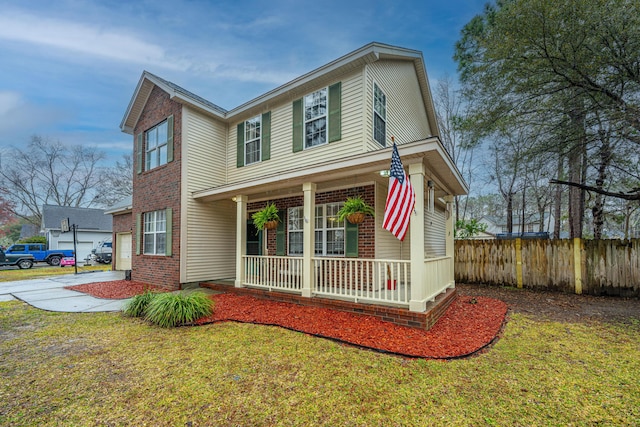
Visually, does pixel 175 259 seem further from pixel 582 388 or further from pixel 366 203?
pixel 582 388

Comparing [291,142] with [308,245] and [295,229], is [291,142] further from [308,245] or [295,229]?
[308,245]

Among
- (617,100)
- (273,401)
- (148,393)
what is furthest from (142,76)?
(617,100)

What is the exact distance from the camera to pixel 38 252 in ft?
62.4

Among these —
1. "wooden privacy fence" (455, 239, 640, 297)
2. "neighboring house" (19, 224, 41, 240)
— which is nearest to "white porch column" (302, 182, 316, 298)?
"wooden privacy fence" (455, 239, 640, 297)

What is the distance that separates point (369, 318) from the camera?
5578 millimetres

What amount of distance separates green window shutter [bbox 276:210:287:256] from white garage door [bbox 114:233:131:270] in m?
9.82

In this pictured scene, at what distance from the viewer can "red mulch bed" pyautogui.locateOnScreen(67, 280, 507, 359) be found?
14.1 ft

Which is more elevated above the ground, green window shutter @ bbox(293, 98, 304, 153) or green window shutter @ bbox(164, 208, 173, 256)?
green window shutter @ bbox(293, 98, 304, 153)

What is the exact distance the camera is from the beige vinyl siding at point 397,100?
24.3 feet

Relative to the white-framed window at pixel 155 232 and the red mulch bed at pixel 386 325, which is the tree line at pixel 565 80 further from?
the white-framed window at pixel 155 232

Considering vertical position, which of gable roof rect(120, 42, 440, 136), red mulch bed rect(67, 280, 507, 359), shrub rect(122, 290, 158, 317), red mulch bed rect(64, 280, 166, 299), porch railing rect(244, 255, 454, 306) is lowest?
red mulch bed rect(64, 280, 166, 299)

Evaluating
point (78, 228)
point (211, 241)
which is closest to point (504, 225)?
point (211, 241)

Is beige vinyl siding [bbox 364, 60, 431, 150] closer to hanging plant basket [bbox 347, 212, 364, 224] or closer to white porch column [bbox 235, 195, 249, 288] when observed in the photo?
hanging plant basket [bbox 347, 212, 364, 224]

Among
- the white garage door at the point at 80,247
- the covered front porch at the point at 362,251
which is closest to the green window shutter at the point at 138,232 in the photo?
the covered front porch at the point at 362,251
